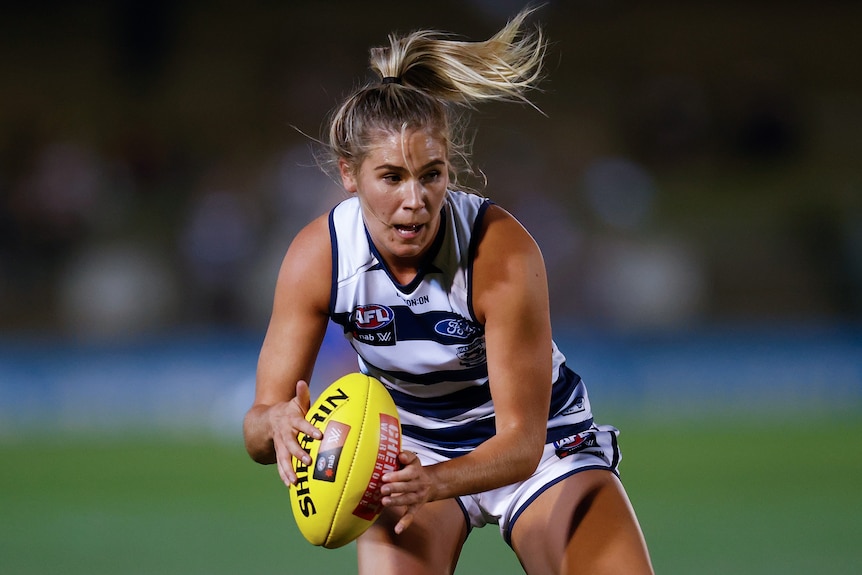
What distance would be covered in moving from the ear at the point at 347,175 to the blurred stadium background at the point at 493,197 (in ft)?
12.3

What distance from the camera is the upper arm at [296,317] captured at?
3297 millimetres

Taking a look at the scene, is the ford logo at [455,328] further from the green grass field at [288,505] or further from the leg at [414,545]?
the green grass field at [288,505]

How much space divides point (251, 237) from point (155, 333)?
5.12 ft

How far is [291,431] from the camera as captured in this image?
2945mm

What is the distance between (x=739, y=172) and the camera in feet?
45.3

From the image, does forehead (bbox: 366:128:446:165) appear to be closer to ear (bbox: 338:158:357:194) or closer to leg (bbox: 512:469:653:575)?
ear (bbox: 338:158:357:194)

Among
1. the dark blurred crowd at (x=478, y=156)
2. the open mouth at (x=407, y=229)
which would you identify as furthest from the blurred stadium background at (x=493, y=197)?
the open mouth at (x=407, y=229)

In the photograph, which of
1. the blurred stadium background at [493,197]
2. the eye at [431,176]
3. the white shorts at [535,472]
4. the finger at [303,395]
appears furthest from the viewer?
the blurred stadium background at [493,197]

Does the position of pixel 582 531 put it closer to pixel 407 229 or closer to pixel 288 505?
pixel 407 229

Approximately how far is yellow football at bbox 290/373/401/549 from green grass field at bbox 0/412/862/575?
257cm

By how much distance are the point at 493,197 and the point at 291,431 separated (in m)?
10.3

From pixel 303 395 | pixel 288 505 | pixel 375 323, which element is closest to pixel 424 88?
pixel 375 323

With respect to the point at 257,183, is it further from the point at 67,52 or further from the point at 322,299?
the point at 322,299

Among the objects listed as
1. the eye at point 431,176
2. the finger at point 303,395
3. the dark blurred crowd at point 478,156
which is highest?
the dark blurred crowd at point 478,156
